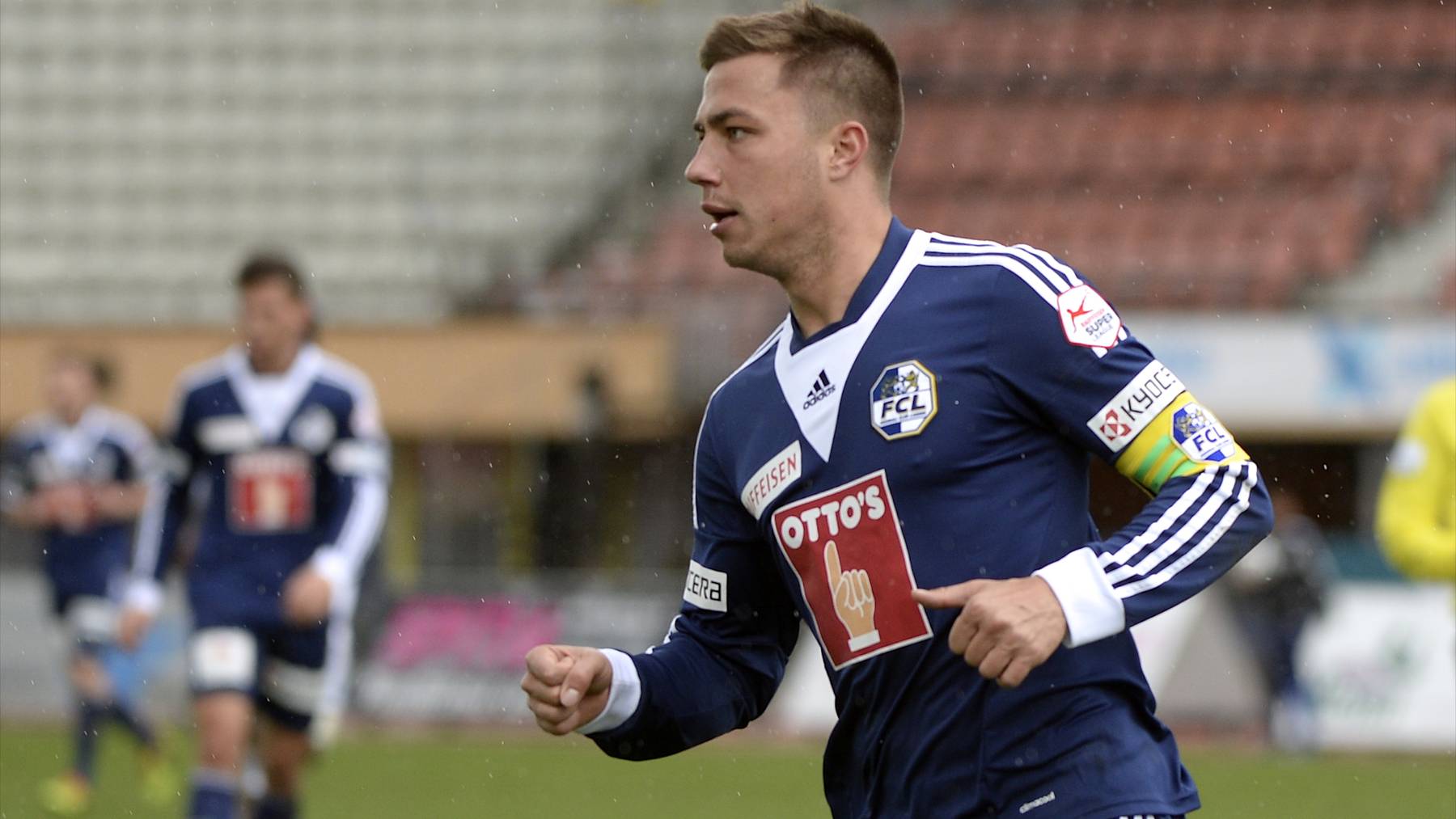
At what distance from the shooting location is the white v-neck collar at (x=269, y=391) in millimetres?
7434

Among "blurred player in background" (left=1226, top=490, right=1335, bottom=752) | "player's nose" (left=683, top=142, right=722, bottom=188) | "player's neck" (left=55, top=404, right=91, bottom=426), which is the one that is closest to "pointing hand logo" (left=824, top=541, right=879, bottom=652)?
"player's nose" (left=683, top=142, right=722, bottom=188)

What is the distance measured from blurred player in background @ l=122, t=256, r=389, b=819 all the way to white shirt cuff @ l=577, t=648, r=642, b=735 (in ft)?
12.5

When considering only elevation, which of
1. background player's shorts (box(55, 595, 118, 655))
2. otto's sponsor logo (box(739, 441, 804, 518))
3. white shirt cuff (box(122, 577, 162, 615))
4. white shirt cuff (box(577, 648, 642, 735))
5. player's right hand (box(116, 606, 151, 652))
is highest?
otto's sponsor logo (box(739, 441, 804, 518))

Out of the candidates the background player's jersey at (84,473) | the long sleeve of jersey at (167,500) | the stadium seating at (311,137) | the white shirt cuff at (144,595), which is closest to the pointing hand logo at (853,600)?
the long sleeve of jersey at (167,500)

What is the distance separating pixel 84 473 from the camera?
37.6 ft

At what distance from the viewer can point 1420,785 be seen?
11.4 m

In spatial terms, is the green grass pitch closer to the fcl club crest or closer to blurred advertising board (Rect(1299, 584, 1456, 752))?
blurred advertising board (Rect(1299, 584, 1456, 752))

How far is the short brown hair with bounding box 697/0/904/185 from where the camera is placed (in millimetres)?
3490

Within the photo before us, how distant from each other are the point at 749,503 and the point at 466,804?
732cm

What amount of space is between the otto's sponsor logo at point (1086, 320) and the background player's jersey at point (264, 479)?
4477 mm

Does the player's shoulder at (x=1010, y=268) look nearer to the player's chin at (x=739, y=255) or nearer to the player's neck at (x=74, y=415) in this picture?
the player's chin at (x=739, y=255)

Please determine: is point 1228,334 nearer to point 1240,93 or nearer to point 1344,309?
point 1344,309

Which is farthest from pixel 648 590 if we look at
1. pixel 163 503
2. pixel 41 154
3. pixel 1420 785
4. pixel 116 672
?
pixel 41 154

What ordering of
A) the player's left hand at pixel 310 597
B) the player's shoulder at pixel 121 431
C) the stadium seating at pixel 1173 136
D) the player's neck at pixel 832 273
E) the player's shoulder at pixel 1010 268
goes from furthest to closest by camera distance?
the stadium seating at pixel 1173 136, the player's shoulder at pixel 121 431, the player's left hand at pixel 310 597, the player's neck at pixel 832 273, the player's shoulder at pixel 1010 268
